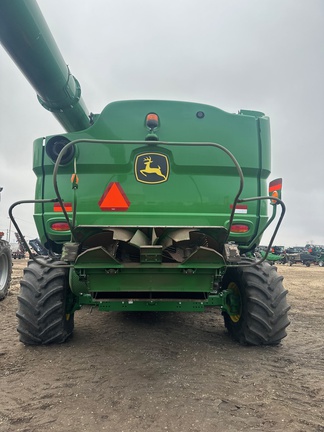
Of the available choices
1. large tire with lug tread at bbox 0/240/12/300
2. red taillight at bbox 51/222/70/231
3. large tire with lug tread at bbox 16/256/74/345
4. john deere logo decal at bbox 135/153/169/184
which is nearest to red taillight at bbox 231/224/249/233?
john deere logo decal at bbox 135/153/169/184

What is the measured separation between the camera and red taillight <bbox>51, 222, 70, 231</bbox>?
4.01 m

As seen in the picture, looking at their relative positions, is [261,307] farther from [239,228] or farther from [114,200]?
[114,200]

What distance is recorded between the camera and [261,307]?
399 centimetres

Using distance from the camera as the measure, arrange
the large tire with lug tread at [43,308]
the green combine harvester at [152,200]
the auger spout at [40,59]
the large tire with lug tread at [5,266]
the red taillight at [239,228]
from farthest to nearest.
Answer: the large tire with lug tread at [5,266], the red taillight at [239,228], the large tire with lug tread at [43,308], the green combine harvester at [152,200], the auger spout at [40,59]

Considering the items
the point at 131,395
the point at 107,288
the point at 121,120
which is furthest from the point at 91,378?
the point at 121,120

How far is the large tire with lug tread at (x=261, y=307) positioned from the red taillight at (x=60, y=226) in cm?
198

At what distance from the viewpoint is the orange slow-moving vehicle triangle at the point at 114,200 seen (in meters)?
3.96

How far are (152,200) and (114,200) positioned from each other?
0.41 meters

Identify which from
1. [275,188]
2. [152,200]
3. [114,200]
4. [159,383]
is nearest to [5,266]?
[114,200]

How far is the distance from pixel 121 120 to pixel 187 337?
2.83 metres

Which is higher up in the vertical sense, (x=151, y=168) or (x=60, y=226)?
(x=151, y=168)

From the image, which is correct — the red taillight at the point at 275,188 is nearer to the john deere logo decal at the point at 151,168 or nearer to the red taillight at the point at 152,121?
the john deere logo decal at the point at 151,168

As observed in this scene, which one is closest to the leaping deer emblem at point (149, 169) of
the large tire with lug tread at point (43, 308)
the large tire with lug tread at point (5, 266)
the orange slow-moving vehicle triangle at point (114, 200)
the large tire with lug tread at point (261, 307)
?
the orange slow-moving vehicle triangle at point (114, 200)

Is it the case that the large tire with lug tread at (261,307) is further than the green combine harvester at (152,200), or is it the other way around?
the large tire with lug tread at (261,307)
